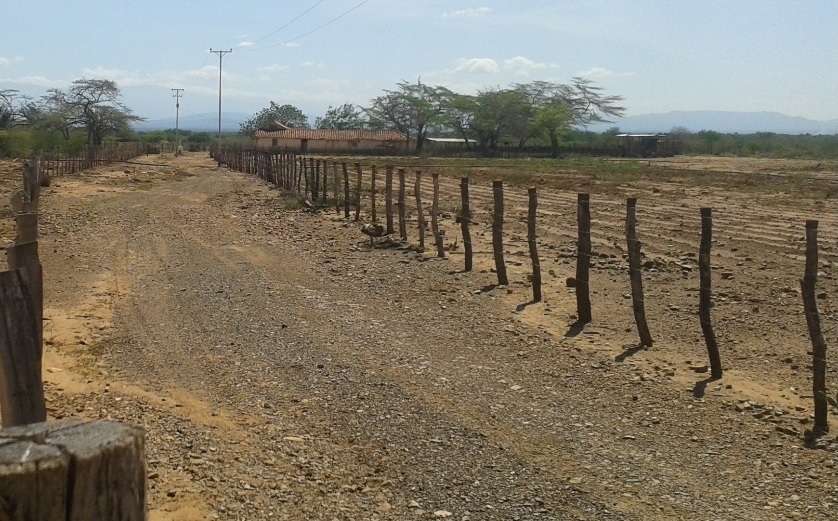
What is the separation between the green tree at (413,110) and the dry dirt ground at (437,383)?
75.3m

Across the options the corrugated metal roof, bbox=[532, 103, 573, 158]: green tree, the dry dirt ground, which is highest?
bbox=[532, 103, 573, 158]: green tree

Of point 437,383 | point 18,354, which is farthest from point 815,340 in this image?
point 18,354

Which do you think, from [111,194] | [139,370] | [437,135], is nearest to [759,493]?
[139,370]

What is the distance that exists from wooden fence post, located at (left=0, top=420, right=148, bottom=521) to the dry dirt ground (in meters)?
2.67

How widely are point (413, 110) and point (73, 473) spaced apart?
8932 centimetres

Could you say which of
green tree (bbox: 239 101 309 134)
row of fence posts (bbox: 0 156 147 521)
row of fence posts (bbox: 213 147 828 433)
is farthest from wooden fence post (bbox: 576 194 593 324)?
green tree (bbox: 239 101 309 134)

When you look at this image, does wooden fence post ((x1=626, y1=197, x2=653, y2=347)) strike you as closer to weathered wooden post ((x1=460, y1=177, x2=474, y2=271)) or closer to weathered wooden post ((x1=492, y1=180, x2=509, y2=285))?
weathered wooden post ((x1=492, y1=180, x2=509, y2=285))

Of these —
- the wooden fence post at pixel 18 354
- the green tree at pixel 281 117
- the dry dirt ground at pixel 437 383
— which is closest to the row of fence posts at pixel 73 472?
the wooden fence post at pixel 18 354

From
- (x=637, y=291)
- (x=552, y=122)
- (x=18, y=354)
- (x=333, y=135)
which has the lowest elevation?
(x=637, y=291)

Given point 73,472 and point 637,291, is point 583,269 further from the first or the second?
point 73,472

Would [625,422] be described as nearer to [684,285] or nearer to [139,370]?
[139,370]

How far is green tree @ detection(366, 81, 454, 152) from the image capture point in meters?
88.6

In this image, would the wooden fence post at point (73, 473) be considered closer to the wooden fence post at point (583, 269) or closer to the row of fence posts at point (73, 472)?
the row of fence posts at point (73, 472)

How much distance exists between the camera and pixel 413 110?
8981 cm
